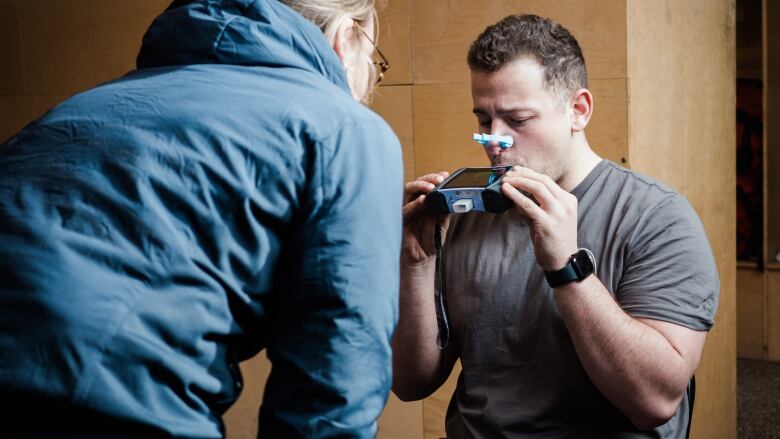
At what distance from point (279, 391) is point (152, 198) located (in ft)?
0.93

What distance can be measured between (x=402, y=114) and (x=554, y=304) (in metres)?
1.38

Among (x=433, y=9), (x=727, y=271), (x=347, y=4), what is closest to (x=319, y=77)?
(x=347, y=4)

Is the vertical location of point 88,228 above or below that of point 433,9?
below

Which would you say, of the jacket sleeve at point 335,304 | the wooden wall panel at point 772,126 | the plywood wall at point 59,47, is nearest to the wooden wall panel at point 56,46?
the plywood wall at point 59,47

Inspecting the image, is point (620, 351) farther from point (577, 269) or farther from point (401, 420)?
point (401, 420)

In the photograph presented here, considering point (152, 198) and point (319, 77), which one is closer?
point (152, 198)

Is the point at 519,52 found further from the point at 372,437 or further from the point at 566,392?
the point at 372,437

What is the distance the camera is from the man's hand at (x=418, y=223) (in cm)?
166

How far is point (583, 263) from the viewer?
1.45m

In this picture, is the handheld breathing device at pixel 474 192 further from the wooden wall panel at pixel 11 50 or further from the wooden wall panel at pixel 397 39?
the wooden wall panel at pixel 11 50

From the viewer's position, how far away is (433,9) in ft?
8.84

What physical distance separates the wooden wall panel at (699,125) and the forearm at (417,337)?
951 millimetres

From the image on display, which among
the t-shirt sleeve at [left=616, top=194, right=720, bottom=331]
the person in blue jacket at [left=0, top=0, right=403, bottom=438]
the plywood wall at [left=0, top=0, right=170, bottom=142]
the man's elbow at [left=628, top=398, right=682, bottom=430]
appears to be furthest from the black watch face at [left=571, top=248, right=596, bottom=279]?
the plywood wall at [left=0, top=0, right=170, bottom=142]

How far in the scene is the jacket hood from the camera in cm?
110
